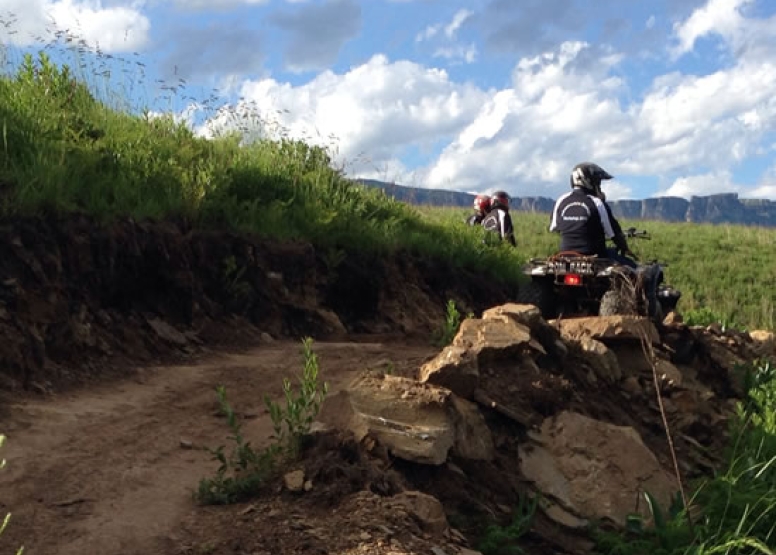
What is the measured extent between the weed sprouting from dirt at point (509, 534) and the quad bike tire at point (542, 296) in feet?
14.9

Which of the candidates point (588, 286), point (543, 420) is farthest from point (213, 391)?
point (588, 286)

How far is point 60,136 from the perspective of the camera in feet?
27.8

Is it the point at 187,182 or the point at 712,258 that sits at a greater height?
the point at 187,182

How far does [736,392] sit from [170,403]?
4783 mm

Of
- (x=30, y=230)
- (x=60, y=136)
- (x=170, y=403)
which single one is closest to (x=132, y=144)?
(x=60, y=136)

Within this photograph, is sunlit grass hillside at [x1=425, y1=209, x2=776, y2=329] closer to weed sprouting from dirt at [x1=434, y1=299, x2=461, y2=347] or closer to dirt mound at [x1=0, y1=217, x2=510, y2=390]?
dirt mound at [x1=0, y1=217, x2=510, y2=390]

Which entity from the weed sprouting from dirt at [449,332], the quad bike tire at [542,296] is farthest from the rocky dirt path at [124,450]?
the quad bike tire at [542,296]

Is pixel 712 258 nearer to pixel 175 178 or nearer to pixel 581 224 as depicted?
pixel 581 224

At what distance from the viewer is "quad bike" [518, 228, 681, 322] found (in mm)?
8773

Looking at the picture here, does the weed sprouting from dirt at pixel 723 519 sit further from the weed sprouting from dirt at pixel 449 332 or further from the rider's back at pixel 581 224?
the rider's back at pixel 581 224

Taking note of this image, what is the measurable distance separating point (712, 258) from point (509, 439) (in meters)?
22.7

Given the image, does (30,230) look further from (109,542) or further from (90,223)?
(109,542)

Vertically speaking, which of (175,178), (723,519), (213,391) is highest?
(175,178)

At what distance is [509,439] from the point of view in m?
5.61
